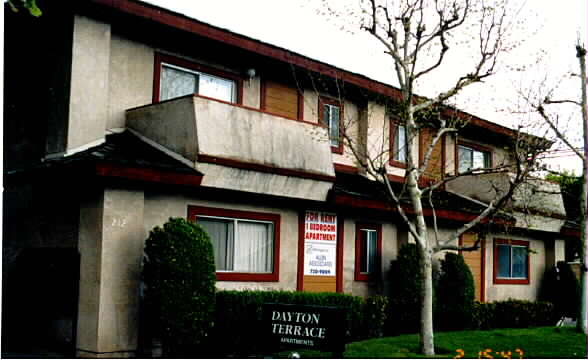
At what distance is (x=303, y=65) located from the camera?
18.1 metres

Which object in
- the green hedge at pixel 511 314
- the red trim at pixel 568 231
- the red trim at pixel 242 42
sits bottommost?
the green hedge at pixel 511 314

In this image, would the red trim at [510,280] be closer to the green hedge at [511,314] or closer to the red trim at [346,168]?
the green hedge at [511,314]

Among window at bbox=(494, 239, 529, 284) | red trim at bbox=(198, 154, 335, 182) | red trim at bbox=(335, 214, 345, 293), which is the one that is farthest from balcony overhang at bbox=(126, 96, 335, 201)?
window at bbox=(494, 239, 529, 284)

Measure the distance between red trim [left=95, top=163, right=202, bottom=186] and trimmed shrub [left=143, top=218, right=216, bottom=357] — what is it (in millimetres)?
749

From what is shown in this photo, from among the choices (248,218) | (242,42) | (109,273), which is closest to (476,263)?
(248,218)

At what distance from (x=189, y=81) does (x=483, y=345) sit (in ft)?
28.2

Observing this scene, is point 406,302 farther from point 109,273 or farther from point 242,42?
point 109,273

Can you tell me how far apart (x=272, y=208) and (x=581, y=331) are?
8784mm

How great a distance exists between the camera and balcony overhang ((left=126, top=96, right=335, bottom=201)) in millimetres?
14375

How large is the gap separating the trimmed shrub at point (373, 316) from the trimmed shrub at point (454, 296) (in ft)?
8.40

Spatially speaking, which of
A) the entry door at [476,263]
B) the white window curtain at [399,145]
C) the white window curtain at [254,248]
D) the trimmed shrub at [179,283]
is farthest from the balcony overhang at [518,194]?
the trimmed shrub at [179,283]

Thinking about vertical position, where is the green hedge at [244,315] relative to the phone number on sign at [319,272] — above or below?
below

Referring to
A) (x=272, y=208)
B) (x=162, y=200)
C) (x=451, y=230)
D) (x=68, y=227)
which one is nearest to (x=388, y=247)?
(x=451, y=230)

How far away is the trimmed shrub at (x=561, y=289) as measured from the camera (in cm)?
2547
